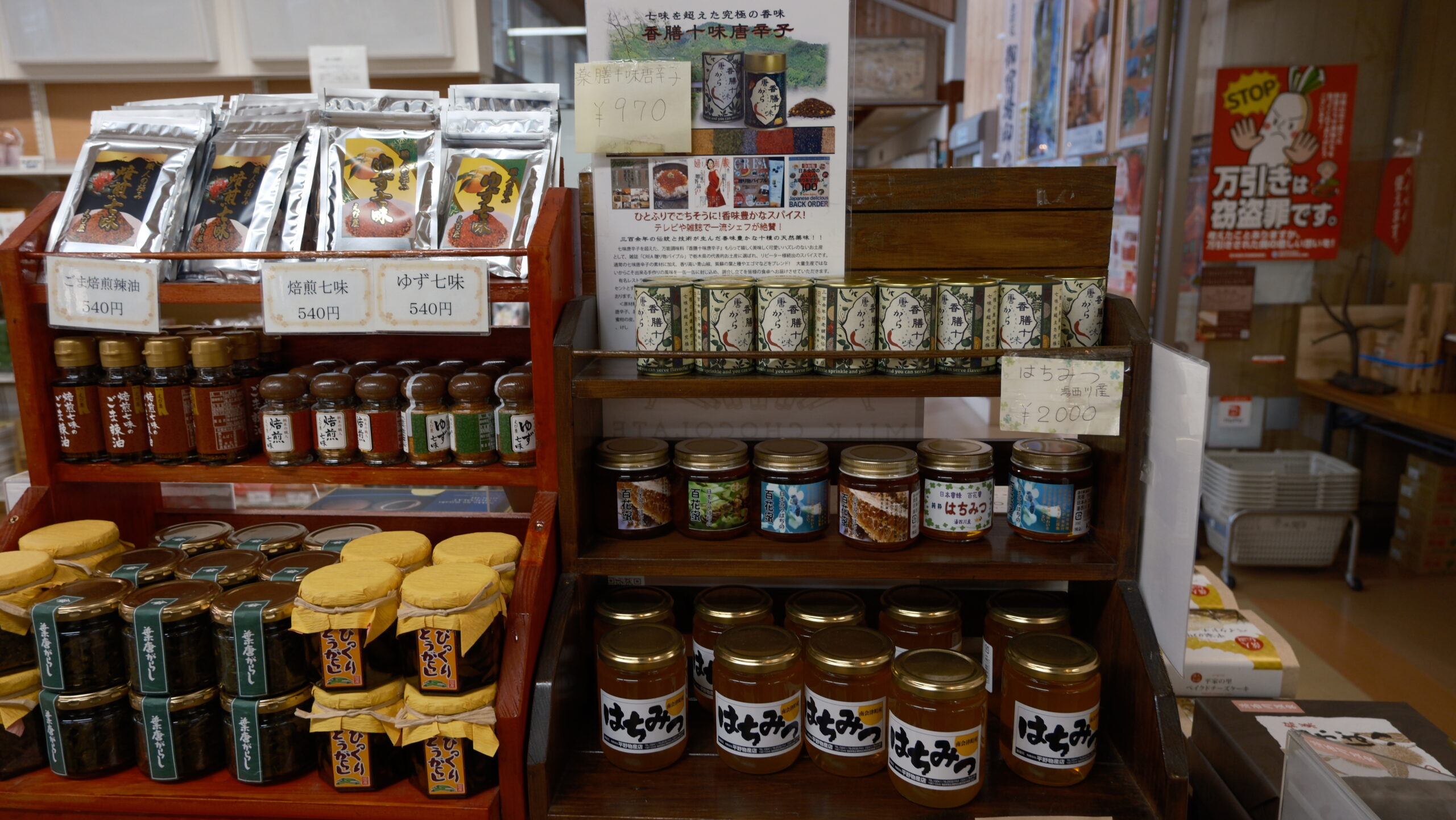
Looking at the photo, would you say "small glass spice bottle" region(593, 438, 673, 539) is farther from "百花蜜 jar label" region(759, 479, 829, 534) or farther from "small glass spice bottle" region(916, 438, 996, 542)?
"small glass spice bottle" region(916, 438, 996, 542)

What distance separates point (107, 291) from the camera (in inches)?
52.0

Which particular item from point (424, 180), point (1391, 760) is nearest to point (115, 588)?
point (424, 180)

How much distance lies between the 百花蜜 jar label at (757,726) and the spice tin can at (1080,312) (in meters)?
0.67

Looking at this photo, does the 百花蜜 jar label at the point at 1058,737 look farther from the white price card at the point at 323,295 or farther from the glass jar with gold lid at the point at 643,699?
the white price card at the point at 323,295

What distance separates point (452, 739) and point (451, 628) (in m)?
0.16

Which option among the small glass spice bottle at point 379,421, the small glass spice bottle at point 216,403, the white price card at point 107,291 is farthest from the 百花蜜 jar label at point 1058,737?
the white price card at point 107,291

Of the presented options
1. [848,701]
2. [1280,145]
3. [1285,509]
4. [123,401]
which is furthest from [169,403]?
[1280,145]

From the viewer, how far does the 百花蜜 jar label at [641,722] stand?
1.26 m

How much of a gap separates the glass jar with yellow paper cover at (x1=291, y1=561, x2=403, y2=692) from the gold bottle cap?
867 millimetres

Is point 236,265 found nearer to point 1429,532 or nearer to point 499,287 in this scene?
point 499,287

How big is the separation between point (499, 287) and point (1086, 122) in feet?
13.6

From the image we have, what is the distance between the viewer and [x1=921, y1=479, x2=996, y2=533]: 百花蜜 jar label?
1344 mm

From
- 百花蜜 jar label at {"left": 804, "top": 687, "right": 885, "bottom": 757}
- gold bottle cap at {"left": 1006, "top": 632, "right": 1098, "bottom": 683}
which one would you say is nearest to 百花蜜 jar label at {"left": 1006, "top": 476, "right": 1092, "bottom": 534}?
gold bottle cap at {"left": 1006, "top": 632, "right": 1098, "bottom": 683}

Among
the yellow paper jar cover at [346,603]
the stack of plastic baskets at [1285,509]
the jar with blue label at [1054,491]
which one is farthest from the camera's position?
the stack of plastic baskets at [1285,509]
